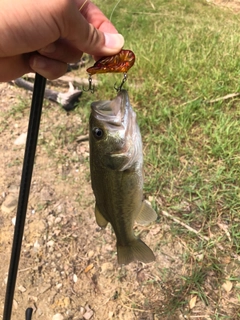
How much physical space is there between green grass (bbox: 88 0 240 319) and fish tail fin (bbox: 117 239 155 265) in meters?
0.81

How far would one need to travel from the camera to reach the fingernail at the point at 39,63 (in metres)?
1.73

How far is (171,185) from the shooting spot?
2861mm

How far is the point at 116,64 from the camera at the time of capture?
4.46 ft

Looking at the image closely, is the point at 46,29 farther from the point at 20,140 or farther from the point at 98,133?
the point at 20,140

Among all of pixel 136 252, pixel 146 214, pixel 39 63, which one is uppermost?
pixel 39 63

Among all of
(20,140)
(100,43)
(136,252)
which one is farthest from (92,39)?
(20,140)

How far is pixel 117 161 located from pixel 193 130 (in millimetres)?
1933

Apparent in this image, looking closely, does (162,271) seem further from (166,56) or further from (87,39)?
(166,56)

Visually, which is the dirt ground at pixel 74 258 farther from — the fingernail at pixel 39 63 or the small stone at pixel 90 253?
the fingernail at pixel 39 63

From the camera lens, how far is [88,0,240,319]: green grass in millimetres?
2564

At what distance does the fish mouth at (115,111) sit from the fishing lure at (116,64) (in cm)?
5

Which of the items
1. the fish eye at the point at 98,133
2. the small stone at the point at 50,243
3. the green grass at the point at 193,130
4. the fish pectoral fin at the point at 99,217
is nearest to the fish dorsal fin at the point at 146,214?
the fish pectoral fin at the point at 99,217

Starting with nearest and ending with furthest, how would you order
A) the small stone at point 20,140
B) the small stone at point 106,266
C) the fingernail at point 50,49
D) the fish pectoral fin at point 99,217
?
the fish pectoral fin at point 99,217
the fingernail at point 50,49
the small stone at point 106,266
the small stone at point 20,140

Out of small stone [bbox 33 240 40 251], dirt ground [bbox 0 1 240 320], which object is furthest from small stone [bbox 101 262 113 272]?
small stone [bbox 33 240 40 251]
